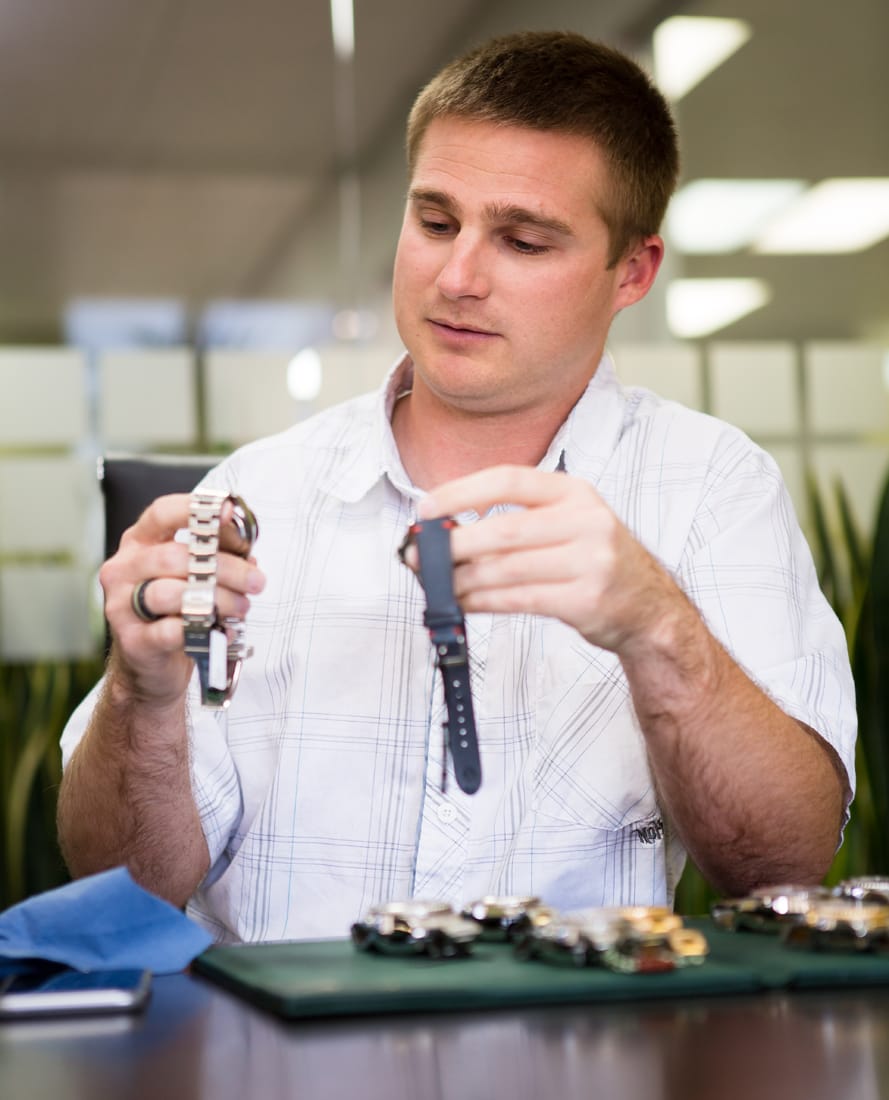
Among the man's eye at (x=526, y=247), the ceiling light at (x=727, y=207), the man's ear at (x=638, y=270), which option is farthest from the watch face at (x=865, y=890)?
the ceiling light at (x=727, y=207)

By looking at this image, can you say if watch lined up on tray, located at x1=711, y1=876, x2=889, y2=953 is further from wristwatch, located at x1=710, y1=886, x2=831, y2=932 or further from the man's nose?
the man's nose

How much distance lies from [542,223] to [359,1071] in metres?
1.07

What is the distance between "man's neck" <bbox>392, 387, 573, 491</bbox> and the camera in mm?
1628

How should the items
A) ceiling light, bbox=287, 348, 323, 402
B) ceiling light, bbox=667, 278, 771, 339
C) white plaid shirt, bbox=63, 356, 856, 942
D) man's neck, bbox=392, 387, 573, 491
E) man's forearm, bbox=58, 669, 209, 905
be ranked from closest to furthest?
man's forearm, bbox=58, 669, 209, 905 < white plaid shirt, bbox=63, 356, 856, 942 < man's neck, bbox=392, 387, 573, 491 < ceiling light, bbox=287, 348, 323, 402 < ceiling light, bbox=667, 278, 771, 339

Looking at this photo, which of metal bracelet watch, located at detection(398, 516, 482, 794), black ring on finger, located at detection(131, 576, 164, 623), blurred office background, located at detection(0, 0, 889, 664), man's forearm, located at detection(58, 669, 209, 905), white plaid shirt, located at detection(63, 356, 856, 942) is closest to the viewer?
metal bracelet watch, located at detection(398, 516, 482, 794)

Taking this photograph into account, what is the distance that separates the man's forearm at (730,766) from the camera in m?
1.19

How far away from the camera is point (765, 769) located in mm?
1256

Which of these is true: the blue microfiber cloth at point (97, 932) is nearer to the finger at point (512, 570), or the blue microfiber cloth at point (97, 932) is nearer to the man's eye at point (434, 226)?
the finger at point (512, 570)

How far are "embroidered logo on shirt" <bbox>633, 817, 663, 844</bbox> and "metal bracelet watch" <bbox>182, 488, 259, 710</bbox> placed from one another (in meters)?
0.53

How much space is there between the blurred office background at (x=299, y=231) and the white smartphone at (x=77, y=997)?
258 centimetres

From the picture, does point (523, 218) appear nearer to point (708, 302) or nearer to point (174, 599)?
point (174, 599)

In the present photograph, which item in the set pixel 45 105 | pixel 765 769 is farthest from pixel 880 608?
pixel 45 105

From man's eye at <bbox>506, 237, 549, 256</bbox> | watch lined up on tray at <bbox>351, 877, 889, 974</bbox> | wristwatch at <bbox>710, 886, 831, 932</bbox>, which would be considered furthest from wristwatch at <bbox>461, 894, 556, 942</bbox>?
man's eye at <bbox>506, 237, 549, 256</bbox>

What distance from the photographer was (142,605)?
1.09 meters
